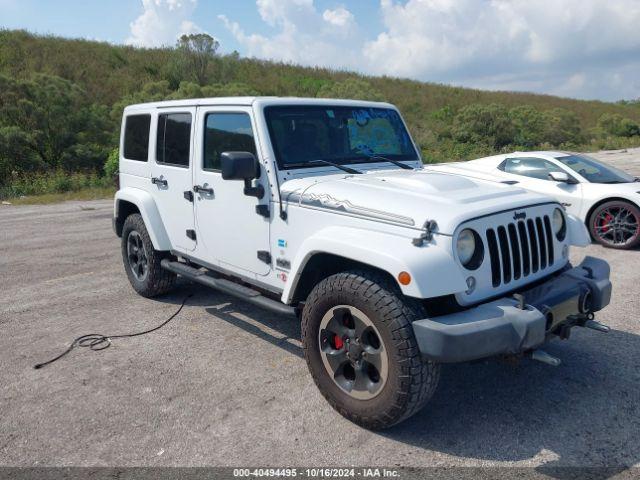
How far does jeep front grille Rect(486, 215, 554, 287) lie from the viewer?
336 cm

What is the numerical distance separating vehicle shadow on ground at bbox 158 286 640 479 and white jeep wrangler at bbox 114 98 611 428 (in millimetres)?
415

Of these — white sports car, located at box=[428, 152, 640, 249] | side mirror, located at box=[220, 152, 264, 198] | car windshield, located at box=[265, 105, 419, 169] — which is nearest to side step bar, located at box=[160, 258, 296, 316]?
side mirror, located at box=[220, 152, 264, 198]

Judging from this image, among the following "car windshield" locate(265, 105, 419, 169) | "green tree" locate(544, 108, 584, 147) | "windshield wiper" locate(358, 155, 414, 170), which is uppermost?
"green tree" locate(544, 108, 584, 147)

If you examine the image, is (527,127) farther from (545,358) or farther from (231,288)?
(545,358)

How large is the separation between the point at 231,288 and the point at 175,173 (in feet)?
4.47

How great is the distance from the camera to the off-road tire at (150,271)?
568 centimetres

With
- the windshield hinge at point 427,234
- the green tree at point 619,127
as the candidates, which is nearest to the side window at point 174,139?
the windshield hinge at point 427,234

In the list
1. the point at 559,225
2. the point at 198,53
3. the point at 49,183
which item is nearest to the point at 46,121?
the point at 49,183

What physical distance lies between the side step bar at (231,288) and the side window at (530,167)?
6071 mm

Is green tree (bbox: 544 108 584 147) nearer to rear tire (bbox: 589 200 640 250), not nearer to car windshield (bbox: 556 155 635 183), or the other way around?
car windshield (bbox: 556 155 635 183)

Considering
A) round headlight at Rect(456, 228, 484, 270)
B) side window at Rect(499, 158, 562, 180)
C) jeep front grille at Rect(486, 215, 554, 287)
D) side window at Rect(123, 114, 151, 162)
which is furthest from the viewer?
side window at Rect(499, 158, 562, 180)

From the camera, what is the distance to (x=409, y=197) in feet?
11.5

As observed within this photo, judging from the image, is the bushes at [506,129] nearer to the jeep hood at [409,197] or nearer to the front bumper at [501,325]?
the jeep hood at [409,197]

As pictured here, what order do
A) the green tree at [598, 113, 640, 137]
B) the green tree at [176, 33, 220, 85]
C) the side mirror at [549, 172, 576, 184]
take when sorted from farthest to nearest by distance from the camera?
the green tree at [598, 113, 640, 137] → the green tree at [176, 33, 220, 85] → the side mirror at [549, 172, 576, 184]
